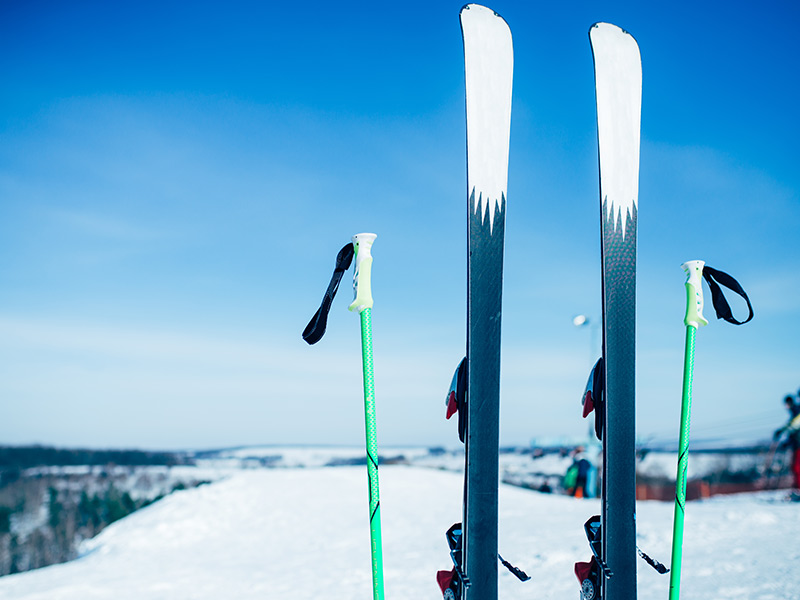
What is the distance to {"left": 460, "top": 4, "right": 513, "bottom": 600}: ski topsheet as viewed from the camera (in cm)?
274

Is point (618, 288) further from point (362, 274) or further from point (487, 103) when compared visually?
point (362, 274)

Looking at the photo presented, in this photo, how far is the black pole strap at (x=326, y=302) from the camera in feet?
8.63

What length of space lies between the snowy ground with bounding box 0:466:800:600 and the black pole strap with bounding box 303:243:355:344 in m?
2.74

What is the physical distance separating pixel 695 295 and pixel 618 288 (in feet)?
1.29

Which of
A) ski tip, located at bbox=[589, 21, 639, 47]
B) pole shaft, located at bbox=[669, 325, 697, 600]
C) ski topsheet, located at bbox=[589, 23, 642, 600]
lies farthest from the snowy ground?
ski tip, located at bbox=[589, 21, 639, 47]

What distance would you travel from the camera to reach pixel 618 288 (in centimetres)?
304

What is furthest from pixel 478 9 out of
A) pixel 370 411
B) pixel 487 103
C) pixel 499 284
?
pixel 370 411

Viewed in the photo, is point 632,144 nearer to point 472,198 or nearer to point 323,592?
point 472,198

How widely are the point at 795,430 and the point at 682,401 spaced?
5.82 meters

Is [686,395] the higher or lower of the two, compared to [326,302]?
lower

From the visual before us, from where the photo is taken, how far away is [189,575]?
17.6ft

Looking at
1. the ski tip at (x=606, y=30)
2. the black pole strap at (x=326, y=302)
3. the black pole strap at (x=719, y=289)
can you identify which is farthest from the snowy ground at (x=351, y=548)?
the ski tip at (x=606, y=30)

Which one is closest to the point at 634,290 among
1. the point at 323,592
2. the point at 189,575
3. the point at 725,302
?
the point at 725,302

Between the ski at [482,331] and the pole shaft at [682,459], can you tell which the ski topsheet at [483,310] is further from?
the pole shaft at [682,459]
